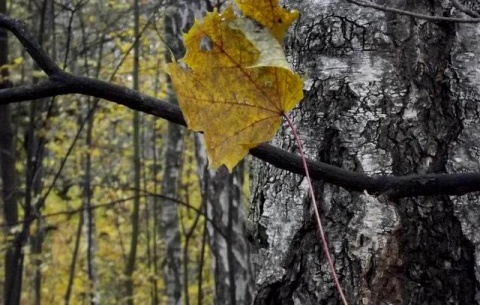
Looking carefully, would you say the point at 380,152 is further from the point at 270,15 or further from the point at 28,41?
the point at 28,41

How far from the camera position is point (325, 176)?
0.77 m

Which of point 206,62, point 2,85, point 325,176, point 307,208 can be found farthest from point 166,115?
point 2,85

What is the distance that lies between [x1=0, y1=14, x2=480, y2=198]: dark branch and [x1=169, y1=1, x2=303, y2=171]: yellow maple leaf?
0.02 metres

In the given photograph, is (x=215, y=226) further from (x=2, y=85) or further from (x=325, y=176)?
(x=325, y=176)

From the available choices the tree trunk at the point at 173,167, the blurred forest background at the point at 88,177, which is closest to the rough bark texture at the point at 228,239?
the blurred forest background at the point at 88,177

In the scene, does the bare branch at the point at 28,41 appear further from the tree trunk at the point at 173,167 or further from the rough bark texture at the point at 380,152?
the tree trunk at the point at 173,167

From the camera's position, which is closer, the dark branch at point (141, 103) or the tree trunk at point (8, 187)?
the dark branch at point (141, 103)

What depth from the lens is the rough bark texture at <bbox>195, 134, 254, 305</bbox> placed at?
5.07m

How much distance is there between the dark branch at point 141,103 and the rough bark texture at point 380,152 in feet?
0.69

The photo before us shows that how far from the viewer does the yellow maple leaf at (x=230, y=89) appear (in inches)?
28.8

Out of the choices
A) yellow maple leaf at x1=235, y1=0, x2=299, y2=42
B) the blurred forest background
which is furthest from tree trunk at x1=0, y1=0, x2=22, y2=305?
yellow maple leaf at x1=235, y1=0, x2=299, y2=42

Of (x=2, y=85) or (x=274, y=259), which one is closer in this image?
(x=274, y=259)

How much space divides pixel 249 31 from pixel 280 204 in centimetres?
44

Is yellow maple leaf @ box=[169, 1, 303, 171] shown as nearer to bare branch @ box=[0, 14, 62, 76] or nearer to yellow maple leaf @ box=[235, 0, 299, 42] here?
yellow maple leaf @ box=[235, 0, 299, 42]
